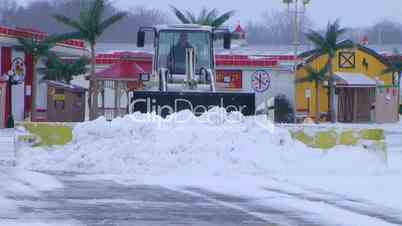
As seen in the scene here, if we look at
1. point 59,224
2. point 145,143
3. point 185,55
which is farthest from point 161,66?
point 59,224

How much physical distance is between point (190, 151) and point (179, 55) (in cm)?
694

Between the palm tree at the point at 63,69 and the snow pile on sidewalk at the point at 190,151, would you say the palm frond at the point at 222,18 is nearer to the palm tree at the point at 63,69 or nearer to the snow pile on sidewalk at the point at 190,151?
the palm tree at the point at 63,69

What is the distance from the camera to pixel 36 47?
160 ft

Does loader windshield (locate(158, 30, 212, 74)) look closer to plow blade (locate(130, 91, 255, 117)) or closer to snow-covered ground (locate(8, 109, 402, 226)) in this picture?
plow blade (locate(130, 91, 255, 117))

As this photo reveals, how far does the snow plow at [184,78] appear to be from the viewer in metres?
23.4

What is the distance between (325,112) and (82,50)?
15.0 meters

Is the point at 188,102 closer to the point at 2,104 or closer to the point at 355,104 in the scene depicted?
the point at 2,104

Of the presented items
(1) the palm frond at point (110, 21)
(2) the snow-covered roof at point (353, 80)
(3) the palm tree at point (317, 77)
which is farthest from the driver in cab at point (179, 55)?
(2) the snow-covered roof at point (353, 80)

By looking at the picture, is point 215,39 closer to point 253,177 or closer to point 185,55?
point 185,55

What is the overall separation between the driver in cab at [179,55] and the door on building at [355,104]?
37.0m

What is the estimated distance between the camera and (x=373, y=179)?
19.6m

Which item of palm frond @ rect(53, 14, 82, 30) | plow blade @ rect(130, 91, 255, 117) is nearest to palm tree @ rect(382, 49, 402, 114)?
palm frond @ rect(53, 14, 82, 30)

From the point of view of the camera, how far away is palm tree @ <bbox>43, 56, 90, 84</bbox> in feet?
168

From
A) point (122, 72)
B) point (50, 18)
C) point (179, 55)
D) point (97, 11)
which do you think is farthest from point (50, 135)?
point (50, 18)
